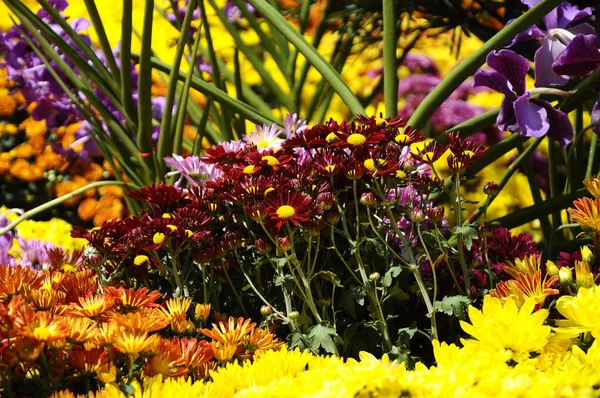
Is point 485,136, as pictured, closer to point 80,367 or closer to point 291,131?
point 291,131

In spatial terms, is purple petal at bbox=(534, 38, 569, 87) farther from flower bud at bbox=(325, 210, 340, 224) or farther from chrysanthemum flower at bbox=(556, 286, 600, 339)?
chrysanthemum flower at bbox=(556, 286, 600, 339)

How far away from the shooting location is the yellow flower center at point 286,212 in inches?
35.9

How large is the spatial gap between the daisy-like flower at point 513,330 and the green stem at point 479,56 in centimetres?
72

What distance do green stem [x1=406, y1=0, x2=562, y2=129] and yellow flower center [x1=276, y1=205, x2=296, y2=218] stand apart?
1.70 ft

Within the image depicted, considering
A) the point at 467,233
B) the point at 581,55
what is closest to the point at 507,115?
the point at 581,55

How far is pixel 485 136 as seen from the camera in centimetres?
242

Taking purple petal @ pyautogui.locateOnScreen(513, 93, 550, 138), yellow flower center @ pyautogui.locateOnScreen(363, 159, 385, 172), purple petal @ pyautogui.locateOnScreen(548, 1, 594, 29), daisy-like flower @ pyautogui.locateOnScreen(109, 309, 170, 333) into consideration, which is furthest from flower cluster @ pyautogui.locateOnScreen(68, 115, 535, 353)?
purple petal @ pyautogui.locateOnScreen(548, 1, 594, 29)

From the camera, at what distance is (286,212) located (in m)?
0.92

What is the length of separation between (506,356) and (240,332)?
1.02 ft

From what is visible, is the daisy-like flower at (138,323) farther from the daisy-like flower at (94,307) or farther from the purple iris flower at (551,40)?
the purple iris flower at (551,40)

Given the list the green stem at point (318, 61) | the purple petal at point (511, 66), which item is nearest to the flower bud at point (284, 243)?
the purple petal at point (511, 66)

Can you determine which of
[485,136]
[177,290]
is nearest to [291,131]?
[177,290]

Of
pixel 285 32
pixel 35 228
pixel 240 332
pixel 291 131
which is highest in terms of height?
pixel 285 32

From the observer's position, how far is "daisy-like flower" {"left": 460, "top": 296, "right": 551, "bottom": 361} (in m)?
0.65
